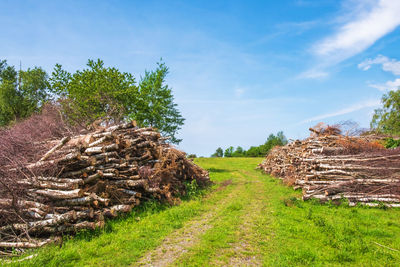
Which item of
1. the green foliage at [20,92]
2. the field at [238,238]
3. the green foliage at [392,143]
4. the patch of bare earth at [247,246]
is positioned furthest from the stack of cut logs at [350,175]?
the green foliage at [20,92]

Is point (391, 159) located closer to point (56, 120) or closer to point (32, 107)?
point (56, 120)

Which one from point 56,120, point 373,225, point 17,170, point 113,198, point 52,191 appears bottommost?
point 373,225

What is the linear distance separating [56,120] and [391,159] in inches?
757

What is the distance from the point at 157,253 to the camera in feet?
18.3

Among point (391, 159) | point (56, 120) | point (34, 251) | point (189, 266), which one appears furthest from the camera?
point (56, 120)

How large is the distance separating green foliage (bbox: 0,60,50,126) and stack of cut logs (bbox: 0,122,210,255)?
26.2 meters

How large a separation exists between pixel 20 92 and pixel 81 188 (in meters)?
33.9

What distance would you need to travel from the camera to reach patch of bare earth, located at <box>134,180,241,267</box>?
17.1 feet

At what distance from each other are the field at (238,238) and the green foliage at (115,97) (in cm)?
1139

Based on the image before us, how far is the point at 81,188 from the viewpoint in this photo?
775 centimetres

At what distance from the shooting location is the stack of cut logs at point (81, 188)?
6.27 meters

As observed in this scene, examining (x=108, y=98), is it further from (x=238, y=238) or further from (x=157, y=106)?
(x=238, y=238)

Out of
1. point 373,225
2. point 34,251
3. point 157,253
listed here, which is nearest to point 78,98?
point 34,251

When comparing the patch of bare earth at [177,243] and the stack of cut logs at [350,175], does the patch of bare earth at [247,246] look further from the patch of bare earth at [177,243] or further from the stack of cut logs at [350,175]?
the stack of cut logs at [350,175]
